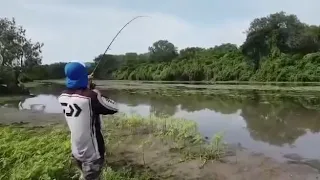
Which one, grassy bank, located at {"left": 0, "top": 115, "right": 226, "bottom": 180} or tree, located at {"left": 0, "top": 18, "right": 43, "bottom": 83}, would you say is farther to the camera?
tree, located at {"left": 0, "top": 18, "right": 43, "bottom": 83}

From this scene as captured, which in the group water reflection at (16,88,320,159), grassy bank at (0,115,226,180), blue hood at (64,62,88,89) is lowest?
water reflection at (16,88,320,159)

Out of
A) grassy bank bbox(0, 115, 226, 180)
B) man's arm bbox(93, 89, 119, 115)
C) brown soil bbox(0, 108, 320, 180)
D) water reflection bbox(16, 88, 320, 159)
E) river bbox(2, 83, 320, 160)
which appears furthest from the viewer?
water reflection bbox(16, 88, 320, 159)

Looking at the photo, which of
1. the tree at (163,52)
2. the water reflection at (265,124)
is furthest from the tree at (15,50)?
the tree at (163,52)

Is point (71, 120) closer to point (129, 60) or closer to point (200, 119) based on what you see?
point (200, 119)

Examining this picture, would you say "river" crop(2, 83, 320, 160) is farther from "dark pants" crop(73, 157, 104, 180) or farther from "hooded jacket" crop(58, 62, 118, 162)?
"hooded jacket" crop(58, 62, 118, 162)

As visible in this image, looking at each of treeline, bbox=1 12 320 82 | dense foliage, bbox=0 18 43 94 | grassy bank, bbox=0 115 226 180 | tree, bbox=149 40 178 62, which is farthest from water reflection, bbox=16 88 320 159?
tree, bbox=149 40 178 62

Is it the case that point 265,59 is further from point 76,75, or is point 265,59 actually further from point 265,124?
point 76,75

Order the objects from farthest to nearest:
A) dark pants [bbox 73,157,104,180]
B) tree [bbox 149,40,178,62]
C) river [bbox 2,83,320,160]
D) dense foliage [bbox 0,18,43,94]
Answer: tree [bbox 149,40,178,62], dense foliage [bbox 0,18,43,94], river [bbox 2,83,320,160], dark pants [bbox 73,157,104,180]

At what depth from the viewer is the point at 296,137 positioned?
995cm

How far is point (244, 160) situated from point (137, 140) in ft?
8.99

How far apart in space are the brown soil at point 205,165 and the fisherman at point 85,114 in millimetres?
2668

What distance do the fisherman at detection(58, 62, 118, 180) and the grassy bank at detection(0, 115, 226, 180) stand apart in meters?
1.13

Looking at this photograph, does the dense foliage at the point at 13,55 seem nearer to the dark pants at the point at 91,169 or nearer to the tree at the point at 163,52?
the dark pants at the point at 91,169

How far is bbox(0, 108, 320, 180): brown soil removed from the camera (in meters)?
6.27
